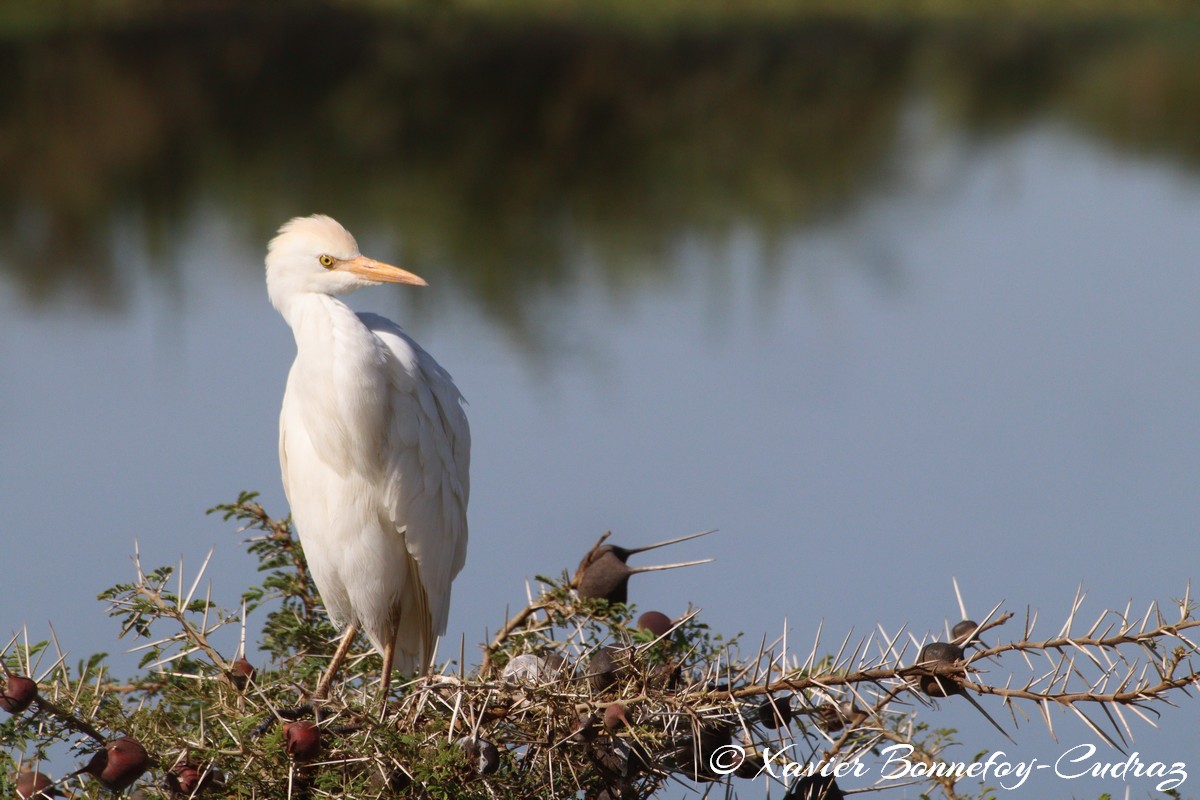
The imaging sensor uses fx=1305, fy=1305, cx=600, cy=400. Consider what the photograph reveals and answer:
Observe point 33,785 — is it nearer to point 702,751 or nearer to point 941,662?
point 702,751

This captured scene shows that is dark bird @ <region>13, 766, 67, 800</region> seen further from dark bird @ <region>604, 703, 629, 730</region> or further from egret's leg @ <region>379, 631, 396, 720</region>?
dark bird @ <region>604, 703, 629, 730</region>

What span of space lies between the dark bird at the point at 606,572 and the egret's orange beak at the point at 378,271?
0.54 metres

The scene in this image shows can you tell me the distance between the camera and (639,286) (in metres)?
5.91

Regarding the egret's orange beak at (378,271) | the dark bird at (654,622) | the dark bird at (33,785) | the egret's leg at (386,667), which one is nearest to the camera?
the dark bird at (33,785)

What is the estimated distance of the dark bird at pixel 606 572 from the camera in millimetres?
1279

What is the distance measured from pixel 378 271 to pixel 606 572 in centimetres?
66

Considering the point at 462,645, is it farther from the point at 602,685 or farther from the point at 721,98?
the point at 721,98

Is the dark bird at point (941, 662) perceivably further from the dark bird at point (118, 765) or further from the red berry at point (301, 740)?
the dark bird at point (118, 765)

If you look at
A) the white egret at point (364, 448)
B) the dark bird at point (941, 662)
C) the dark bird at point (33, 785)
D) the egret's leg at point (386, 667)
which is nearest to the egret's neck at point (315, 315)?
the white egret at point (364, 448)

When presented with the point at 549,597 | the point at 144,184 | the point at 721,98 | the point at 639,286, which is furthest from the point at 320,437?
the point at 721,98

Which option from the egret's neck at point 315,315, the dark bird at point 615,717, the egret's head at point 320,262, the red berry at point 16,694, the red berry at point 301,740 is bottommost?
the dark bird at point 615,717

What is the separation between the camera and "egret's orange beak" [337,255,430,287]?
1.71 meters

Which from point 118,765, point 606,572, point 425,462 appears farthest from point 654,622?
point 425,462

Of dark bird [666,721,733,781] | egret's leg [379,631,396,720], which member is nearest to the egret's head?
egret's leg [379,631,396,720]
